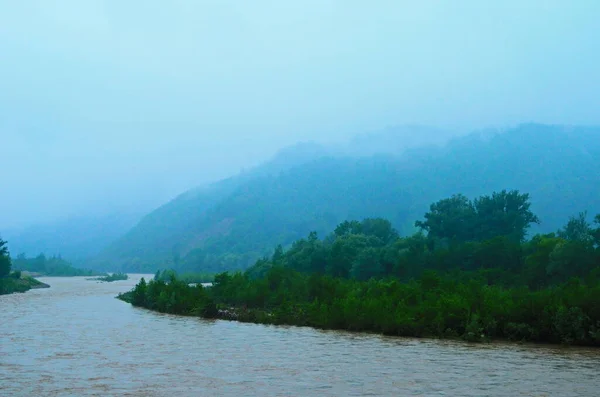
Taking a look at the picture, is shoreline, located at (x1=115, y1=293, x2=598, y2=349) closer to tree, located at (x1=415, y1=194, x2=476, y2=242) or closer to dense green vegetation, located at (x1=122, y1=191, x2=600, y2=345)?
dense green vegetation, located at (x1=122, y1=191, x2=600, y2=345)

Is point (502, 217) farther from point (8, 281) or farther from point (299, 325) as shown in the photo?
point (8, 281)

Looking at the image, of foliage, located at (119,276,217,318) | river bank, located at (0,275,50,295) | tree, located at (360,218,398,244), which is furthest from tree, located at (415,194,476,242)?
river bank, located at (0,275,50,295)

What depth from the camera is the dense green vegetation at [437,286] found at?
32.8 meters

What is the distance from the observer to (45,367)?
2572 centimetres

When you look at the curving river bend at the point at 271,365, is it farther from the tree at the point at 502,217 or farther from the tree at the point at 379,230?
the tree at the point at 379,230

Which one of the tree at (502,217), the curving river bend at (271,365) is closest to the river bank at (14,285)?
the curving river bend at (271,365)

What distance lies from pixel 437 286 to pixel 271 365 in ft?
66.1

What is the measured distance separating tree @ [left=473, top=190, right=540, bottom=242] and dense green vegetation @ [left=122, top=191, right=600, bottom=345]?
0.40 ft

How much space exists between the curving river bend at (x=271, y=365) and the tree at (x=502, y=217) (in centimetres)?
4121

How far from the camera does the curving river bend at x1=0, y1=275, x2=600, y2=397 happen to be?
68.5 feet

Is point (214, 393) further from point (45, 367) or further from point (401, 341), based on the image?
point (401, 341)

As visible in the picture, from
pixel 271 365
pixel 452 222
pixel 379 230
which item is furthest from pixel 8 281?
pixel 271 365

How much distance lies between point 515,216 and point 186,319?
44164 mm

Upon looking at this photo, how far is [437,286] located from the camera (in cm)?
4297
